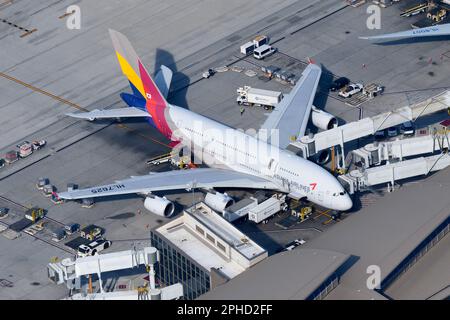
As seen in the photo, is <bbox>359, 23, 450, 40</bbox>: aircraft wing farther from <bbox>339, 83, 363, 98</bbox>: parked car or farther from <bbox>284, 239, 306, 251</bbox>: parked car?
<bbox>284, 239, 306, 251</bbox>: parked car

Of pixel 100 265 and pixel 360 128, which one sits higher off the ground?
pixel 360 128

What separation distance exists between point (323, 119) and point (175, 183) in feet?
76.3

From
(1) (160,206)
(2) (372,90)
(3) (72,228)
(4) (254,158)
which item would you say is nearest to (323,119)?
(2) (372,90)

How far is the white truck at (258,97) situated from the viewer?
155m

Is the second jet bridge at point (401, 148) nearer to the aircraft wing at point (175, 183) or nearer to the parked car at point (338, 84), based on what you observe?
the aircraft wing at point (175, 183)

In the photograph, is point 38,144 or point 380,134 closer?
point 380,134

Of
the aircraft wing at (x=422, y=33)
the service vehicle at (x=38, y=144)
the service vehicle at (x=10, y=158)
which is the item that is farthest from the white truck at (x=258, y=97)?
the service vehicle at (x=10, y=158)

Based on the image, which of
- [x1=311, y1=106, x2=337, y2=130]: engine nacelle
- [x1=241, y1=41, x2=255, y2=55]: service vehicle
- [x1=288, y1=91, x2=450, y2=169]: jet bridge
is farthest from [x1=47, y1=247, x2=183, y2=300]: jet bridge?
[x1=241, y1=41, x2=255, y2=55]: service vehicle

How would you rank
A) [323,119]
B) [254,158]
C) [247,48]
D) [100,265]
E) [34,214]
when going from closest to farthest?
[100,265] < [34,214] < [254,158] < [323,119] < [247,48]

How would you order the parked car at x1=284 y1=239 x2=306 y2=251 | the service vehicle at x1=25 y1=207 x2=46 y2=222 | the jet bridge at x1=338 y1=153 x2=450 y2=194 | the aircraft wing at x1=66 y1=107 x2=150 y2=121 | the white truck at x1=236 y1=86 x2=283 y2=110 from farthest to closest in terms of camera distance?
the white truck at x1=236 y1=86 x2=283 y2=110, the aircraft wing at x1=66 y1=107 x2=150 y2=121, the service vehicle at x1=25 y1=207 x2=46 y2=222, the jet bridge at x1=338 y1=153 x2=450 y2=194, the parked car at x1=284 y1=239 x2=306 y2=251

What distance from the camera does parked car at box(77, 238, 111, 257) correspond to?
12962cm

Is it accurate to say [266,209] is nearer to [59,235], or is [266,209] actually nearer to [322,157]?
[322,157]

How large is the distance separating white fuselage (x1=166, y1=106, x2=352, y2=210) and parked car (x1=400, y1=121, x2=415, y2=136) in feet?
62.5

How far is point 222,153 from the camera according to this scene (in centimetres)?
14000
